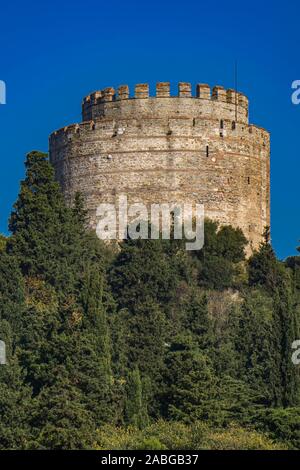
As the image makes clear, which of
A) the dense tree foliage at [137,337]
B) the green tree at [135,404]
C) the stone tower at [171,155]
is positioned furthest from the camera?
the stone tower at [171,155]

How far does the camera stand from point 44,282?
66625 millimetres

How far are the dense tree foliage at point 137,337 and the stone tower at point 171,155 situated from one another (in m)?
1.17

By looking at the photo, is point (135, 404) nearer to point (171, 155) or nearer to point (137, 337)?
point (137, 337)

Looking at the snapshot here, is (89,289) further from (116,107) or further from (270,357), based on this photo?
(116,107)

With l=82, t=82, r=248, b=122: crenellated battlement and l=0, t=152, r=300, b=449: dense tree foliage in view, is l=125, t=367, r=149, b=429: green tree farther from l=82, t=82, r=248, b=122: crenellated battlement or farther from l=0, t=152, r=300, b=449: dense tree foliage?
l=82, t=82, r=248, b=122: crenellated battlement

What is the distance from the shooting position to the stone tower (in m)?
73.6

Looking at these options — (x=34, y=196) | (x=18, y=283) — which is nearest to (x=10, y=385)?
(x=18, y=283)

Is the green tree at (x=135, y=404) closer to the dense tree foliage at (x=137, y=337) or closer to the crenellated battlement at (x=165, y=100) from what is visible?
the dense tree foliage at (x=137, y=337)

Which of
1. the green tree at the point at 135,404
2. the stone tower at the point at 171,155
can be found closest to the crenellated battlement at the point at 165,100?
the stone tower at the point at 171,155

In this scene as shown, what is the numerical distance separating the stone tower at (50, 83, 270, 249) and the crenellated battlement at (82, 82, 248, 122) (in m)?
0.04

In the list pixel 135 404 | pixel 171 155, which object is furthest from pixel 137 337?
pixel 171 155

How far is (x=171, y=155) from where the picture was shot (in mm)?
73750

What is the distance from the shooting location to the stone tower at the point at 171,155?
7356cm

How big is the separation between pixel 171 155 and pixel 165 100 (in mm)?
2184
